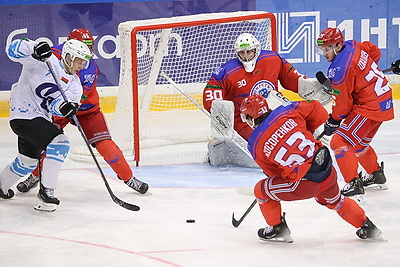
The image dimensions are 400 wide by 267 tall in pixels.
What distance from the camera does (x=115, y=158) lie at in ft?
15.5

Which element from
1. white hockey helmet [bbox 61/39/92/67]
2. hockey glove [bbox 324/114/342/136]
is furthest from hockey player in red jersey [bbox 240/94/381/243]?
white hockey helmet [bbox 61/39/92/67]

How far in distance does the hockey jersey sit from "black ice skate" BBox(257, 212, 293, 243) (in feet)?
4.95

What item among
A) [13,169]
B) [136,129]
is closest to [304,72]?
[136,129]

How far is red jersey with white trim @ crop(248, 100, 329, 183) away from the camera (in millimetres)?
3473

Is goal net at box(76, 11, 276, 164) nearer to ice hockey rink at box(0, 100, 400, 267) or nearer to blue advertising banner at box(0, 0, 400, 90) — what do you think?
ice hockey rink at box(0, 100, 400, 267)

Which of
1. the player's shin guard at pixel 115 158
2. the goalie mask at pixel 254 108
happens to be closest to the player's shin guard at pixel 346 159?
the goalie mask at pixel 254 108

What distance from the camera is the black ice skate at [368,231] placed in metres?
3.65

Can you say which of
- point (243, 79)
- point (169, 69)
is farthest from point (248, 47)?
point (169, 69)

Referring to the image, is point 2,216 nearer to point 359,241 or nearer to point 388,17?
point 359,241

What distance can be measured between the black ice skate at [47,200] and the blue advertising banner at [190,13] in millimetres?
3072

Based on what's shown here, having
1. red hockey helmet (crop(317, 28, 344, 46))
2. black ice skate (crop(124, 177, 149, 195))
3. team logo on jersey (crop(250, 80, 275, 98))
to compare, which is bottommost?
black ice skate (crop(124, 177, 149, 195))

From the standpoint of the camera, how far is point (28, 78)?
172 inches

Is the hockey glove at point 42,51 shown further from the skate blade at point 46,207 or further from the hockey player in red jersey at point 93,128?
the skate blade at point 46,207

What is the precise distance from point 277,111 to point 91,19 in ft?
13.4
